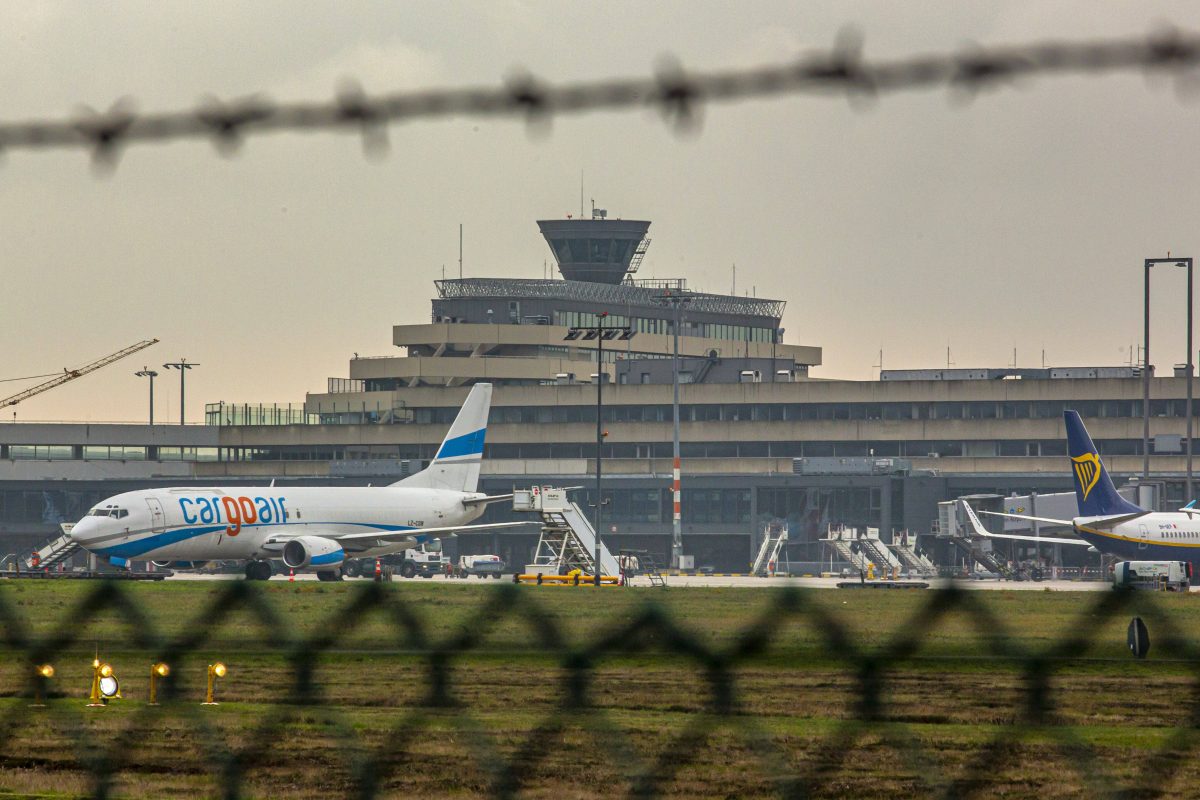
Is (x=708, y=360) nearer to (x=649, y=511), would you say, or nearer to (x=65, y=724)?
(x=649, y=511)

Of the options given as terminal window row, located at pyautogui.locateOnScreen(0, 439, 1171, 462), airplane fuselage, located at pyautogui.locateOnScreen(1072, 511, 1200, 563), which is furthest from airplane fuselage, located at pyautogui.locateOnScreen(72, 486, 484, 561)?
terminal window row, located at pyautogui.locateOnScreen(0, 439, 1171, 462)

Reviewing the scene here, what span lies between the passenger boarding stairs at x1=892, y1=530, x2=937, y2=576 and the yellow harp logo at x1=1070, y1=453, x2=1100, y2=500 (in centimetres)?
2905

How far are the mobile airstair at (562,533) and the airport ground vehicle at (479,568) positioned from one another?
17.2 m

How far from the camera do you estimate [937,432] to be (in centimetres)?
13700

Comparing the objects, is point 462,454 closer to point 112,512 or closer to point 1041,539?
point 112,512

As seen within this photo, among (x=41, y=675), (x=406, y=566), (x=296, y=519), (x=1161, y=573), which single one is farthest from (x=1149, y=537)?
(x=41, y=675)

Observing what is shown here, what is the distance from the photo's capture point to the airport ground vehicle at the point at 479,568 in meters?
107

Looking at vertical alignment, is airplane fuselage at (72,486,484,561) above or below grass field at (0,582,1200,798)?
below

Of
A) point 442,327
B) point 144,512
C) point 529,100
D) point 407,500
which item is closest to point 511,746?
point 529,100

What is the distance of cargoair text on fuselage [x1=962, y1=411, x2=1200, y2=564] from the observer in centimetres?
7694

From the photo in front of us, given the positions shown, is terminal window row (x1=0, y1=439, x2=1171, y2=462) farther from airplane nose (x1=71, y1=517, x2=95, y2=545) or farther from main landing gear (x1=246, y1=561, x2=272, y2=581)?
airplane nose (x1=71, y1=517, x2=95, y2=545)

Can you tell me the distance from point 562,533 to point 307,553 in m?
16.6

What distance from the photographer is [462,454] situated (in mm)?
90062

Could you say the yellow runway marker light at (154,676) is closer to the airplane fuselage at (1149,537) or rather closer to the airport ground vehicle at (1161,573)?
the airport ground vehicle at (1161,573)
